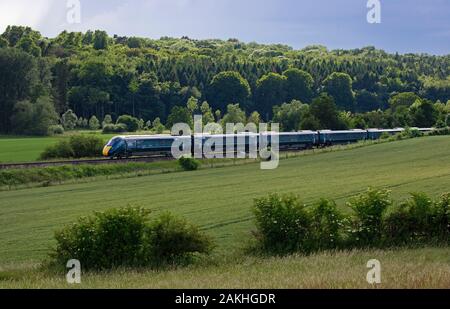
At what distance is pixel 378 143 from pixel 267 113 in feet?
291

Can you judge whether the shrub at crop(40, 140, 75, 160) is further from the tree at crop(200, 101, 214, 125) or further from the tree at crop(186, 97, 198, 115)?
the tree at crop(186, 97, 198, 115)

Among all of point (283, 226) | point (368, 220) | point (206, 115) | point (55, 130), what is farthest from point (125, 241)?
point (206, 115)

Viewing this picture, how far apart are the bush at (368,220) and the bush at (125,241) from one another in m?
4.09

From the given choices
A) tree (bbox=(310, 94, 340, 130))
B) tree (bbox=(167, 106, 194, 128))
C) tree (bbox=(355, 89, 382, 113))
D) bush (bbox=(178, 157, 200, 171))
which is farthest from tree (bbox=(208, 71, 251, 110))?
bush (bbox=(178, 157, 200, 171))

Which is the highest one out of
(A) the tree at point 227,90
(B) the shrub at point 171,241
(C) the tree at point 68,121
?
(A) the tree at point 227,90

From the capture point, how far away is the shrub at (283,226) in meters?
18.8

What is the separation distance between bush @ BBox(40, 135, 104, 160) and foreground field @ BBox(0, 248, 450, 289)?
55621mm

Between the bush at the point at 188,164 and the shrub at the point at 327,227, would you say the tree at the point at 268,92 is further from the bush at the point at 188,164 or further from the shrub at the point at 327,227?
the shrub at the point at 327,227

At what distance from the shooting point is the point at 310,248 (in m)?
18.7

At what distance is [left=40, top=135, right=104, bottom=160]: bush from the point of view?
72.4 meters

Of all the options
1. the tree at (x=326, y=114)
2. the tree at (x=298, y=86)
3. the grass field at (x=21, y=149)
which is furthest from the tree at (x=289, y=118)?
the tree at (x=298, y=86)

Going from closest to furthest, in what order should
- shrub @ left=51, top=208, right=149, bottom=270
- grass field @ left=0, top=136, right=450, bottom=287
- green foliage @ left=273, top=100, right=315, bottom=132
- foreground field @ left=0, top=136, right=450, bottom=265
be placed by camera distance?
grass field @ left=0, top=136, right=450, bottom=287
shrub @ left=51, top=208, right=149, bottom=270
foreground field @ left=0, top=136, right=450, bottom=265
green foliage @ left=273, top=100, right=315, bottom=132

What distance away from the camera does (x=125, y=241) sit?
17.5m
